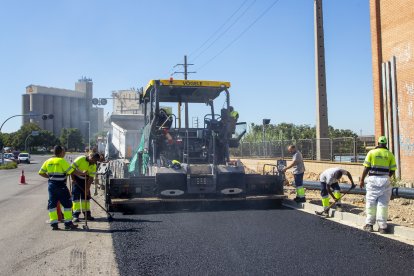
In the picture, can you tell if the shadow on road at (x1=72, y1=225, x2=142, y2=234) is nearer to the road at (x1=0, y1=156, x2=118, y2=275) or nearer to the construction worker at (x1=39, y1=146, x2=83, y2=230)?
the road at (x1=0, y1=156, x2=118, y2=275)

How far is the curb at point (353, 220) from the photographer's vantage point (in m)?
6.81

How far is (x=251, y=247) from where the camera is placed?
20.6ft

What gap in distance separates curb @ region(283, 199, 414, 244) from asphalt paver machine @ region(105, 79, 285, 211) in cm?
56

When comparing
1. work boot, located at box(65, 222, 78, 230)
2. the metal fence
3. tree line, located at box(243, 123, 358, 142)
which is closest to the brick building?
the metal fence

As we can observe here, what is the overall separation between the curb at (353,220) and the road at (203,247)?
1.02 feet

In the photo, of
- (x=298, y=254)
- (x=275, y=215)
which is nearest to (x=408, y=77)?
(x=275, y=215)

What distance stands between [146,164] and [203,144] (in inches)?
56.5

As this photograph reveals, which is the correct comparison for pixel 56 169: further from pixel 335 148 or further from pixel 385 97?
pixel 335 148

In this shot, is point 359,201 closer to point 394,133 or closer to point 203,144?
point 203,144

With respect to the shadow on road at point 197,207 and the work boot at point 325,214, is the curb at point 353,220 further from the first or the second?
the shadow on road at point 197,207

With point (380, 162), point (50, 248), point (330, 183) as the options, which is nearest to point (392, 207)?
point (330, 183)

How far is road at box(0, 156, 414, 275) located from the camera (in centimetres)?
530

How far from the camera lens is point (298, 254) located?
5863mm

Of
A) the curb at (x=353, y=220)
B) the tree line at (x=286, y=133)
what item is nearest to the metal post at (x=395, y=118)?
the curb at (x=353, y=220)
